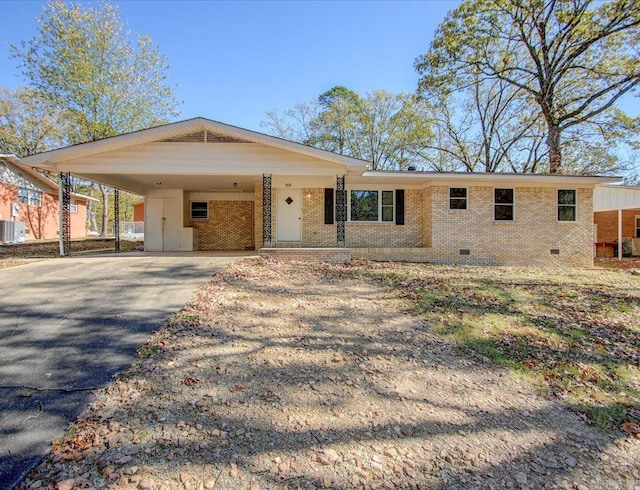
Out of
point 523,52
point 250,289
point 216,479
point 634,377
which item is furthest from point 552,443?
point 523,52

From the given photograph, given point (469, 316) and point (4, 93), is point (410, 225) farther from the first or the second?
point (4, 93)

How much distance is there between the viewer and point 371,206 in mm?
13852

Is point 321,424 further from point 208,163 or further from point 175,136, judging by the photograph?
point 175,136

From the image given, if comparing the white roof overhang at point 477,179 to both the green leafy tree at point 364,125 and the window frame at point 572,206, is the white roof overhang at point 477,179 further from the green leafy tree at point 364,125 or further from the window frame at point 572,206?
the green leafy tree at point 364,125

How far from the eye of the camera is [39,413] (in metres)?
2.77

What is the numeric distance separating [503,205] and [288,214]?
806cm

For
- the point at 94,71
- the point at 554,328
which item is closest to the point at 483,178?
the point at 554,328

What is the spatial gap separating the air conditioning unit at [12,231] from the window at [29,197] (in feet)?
8.17

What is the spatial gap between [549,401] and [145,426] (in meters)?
3.58

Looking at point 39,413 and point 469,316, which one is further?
point 469,316

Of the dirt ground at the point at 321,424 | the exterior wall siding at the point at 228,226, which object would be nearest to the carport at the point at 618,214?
the exterior wall siding at the point at 228,226

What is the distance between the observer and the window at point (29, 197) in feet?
72.2

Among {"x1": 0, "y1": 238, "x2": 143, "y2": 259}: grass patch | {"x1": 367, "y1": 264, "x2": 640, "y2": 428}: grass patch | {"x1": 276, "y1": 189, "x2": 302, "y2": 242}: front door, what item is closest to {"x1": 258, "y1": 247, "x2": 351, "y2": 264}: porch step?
{"x1": 367, "y1": 264, "x2": 640, "y2": 428}: grass patch

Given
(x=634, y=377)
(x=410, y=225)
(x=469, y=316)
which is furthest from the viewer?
(x=410, y=225)
